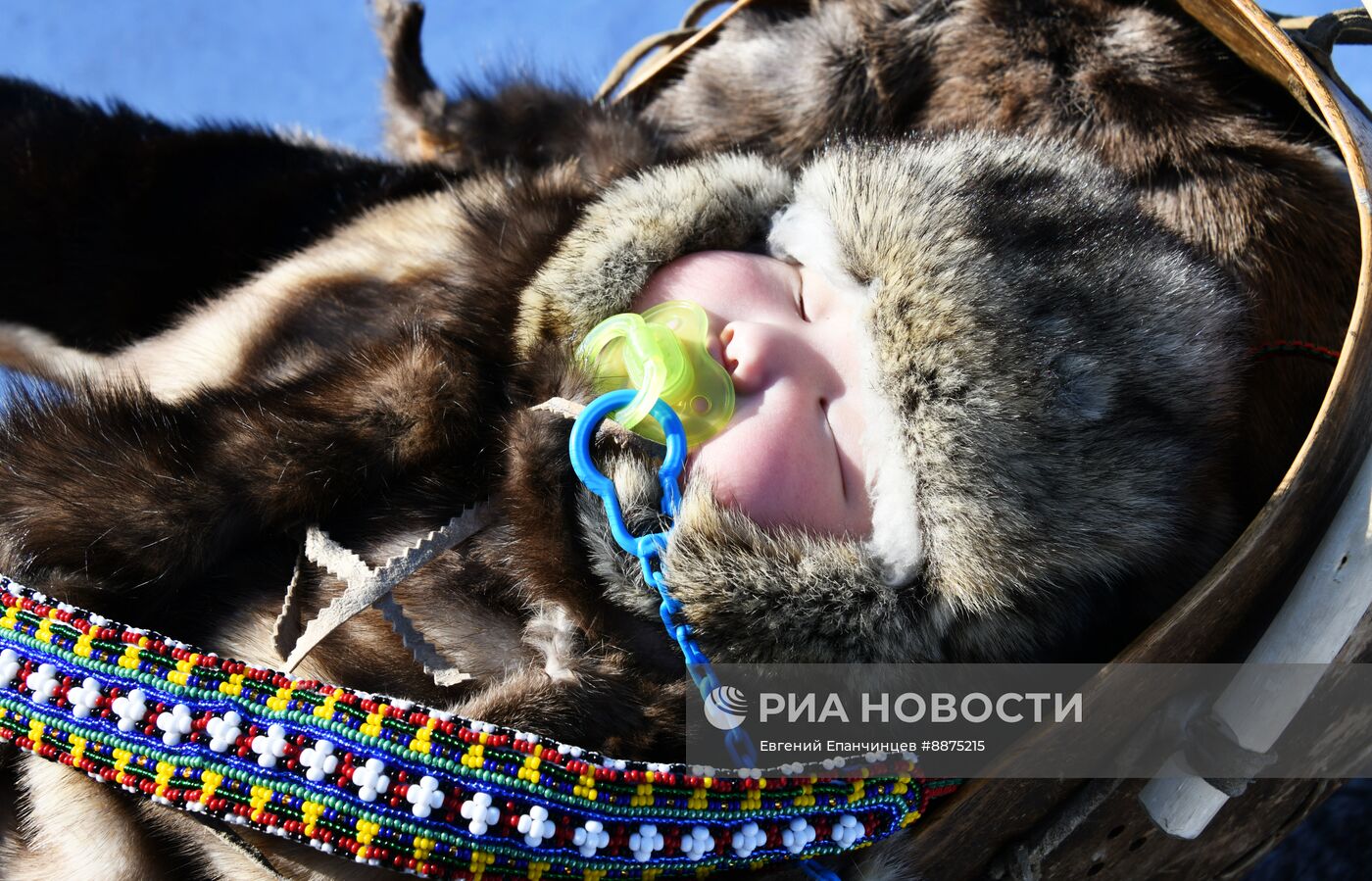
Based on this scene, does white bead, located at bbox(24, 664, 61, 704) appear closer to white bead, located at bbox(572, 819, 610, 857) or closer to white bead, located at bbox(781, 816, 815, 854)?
white bead, located at bbox(572, 819, 610, 857)

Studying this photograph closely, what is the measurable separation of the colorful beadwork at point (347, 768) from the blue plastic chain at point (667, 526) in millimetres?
63

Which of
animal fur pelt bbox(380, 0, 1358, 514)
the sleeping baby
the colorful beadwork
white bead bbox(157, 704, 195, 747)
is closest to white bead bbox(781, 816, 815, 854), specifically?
the colorful beadwork

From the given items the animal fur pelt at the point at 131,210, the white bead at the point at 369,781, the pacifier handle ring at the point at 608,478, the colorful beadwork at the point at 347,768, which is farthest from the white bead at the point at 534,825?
the animal fur pelt at the point at 131,210

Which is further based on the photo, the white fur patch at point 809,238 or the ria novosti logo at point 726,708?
the white fur patch at point 809,238

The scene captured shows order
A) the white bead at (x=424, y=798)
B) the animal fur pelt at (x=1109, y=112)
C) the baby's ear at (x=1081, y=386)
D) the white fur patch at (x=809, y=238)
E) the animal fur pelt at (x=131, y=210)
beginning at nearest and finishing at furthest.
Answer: the white bead at (x=424, y=798) → the baby's ear at (x=1081, y=386) → the white fur patch at (x=809, y=238) → the animal fur pelt at (x=1109, y=112) → the animal fur pelt at (x=131, y=210)

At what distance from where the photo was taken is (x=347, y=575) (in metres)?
0.87

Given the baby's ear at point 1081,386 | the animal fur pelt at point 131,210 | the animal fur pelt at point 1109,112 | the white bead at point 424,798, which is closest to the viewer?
the white bead at point 424,798

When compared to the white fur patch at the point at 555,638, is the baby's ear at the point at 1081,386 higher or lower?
higher

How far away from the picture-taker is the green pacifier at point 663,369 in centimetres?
88

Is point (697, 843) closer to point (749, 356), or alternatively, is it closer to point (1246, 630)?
point (749, 356)

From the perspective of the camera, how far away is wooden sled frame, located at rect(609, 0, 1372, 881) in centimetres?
84

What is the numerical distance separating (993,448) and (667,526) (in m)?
0.28

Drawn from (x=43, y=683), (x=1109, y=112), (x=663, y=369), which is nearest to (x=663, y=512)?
(x=663, y=369)

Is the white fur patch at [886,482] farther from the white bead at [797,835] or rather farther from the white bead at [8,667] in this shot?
the white bead at [8,667]
